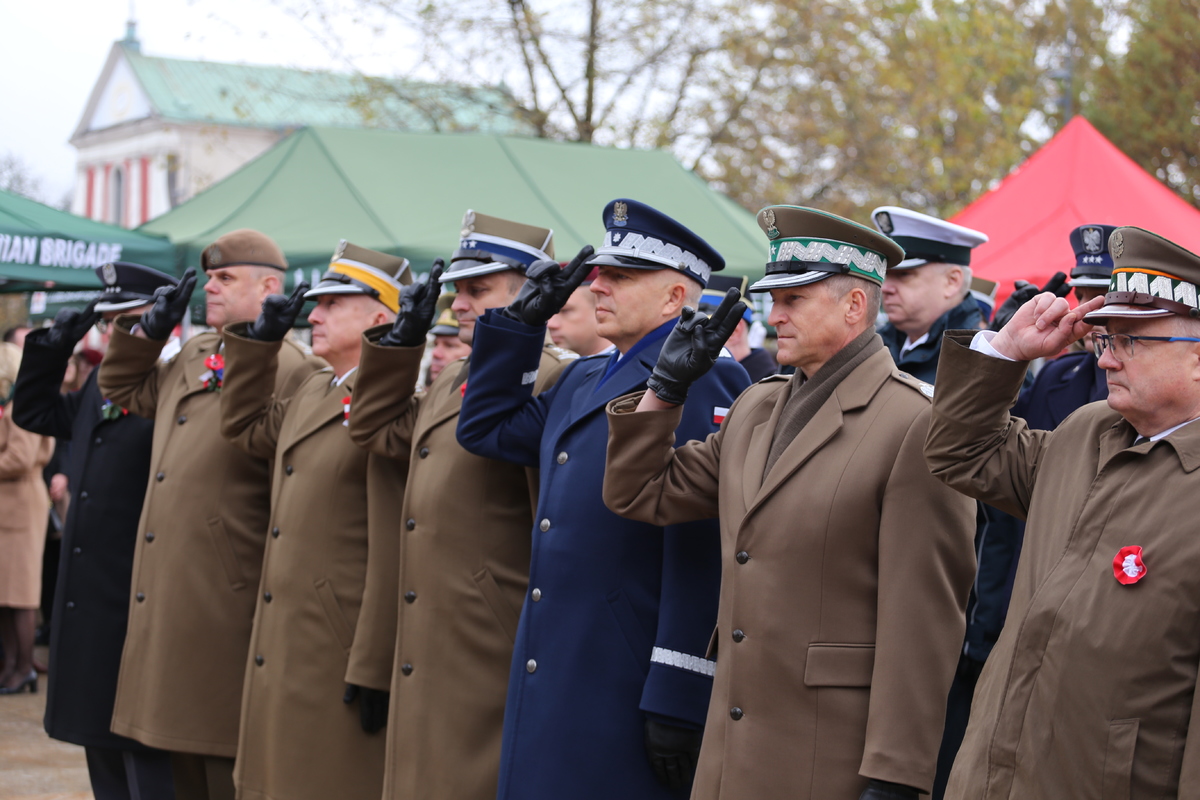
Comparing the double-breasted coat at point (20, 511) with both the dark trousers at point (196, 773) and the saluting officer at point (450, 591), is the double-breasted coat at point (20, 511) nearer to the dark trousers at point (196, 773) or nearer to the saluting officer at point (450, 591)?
the dark trousers at point (196, 773)

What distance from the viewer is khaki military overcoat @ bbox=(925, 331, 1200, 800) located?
2.13 meters

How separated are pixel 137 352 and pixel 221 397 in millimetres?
611

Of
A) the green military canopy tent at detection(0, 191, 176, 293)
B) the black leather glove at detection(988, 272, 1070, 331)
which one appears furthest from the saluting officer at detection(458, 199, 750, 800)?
the green military canopy tent at detection(0, 191, 176, 293)

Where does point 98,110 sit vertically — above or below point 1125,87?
above

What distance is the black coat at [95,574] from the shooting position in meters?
5.16

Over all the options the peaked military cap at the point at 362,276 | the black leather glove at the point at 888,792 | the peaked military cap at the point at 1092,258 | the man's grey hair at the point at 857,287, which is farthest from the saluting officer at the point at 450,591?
the peaked military cap at the point at 1092,258

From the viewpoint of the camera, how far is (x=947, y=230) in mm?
4527

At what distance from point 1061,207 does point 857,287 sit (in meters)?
6.12

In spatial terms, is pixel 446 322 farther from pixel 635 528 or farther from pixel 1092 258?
pixel 635 528

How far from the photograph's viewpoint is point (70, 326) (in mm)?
5480

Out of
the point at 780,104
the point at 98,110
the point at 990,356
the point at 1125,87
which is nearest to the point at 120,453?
the point at 990,356

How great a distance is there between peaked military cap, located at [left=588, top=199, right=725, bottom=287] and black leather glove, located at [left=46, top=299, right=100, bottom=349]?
2.96 meters

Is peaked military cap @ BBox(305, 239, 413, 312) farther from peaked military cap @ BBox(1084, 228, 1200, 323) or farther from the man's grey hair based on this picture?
peaked military cap @ BBox(1084, 228, 1200, 323)

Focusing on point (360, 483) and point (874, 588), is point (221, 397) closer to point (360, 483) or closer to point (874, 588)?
point (360, 483)
